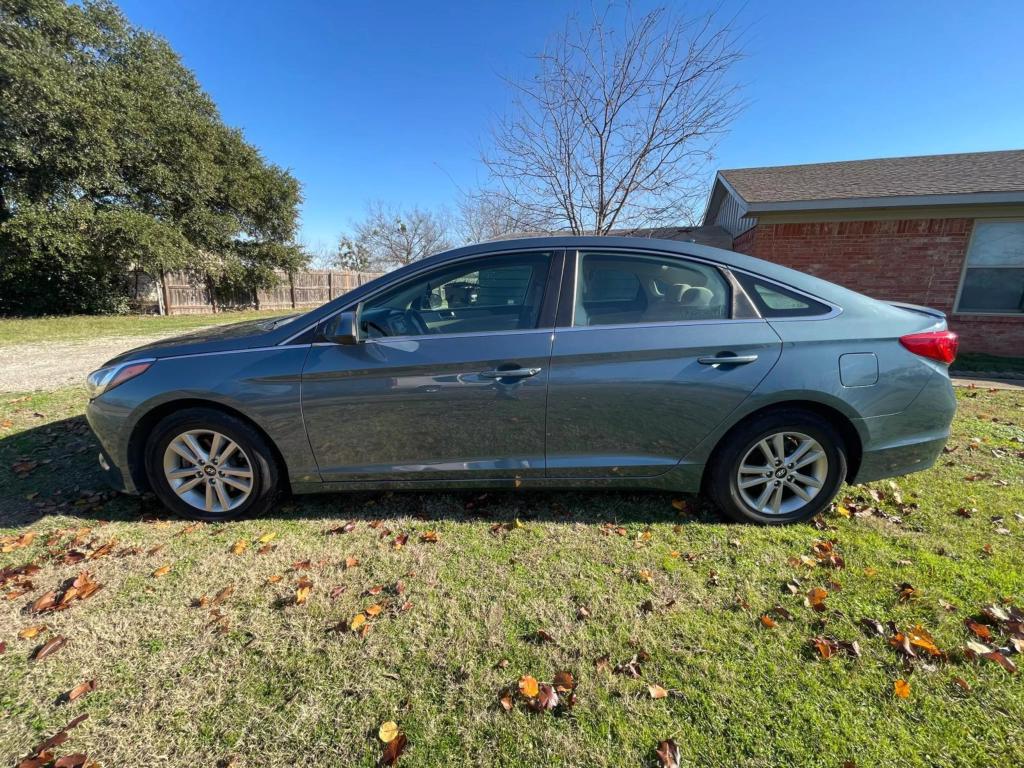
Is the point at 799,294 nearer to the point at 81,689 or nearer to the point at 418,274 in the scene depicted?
the point at 418,274

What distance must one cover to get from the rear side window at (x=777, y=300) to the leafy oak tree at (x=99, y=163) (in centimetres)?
1733

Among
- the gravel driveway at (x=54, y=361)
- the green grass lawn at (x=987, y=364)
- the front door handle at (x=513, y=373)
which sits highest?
the front door handle at (x=513, y=373)

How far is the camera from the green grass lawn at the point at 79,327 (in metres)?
9.95

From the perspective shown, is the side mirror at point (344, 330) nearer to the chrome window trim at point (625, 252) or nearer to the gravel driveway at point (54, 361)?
the chrome window trim at point (625, 252)

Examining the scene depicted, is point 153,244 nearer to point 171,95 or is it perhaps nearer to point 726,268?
point 171,95

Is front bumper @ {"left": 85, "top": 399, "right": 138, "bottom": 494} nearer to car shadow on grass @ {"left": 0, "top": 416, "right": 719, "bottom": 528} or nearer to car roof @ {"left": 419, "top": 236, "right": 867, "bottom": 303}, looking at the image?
car shadow on grass @ {"left": 0, "top": 416, "right": 719, "bottom": 528}

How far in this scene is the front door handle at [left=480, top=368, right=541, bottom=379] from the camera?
2.45m

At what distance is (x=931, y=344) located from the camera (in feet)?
8.24

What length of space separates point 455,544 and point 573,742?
1.22 metres

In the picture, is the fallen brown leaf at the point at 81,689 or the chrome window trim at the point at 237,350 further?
the chrome window trim at the point at 237,350

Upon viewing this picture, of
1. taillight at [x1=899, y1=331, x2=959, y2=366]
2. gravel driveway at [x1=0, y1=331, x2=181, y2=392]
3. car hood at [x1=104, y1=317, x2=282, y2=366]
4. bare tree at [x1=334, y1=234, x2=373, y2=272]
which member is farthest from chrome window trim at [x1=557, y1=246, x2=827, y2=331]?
bare tree at [x1=334, y1=234, x2=373, y2=272]

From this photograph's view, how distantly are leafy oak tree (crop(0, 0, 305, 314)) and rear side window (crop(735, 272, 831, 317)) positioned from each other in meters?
17.3

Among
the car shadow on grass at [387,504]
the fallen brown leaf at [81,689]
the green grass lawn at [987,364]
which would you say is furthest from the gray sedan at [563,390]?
the green grass lawn at [987,364]

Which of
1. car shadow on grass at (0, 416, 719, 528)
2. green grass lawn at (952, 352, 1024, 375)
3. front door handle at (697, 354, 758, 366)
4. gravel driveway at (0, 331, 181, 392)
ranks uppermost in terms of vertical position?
Result: front door handle at (697, 354, 758, 366)
